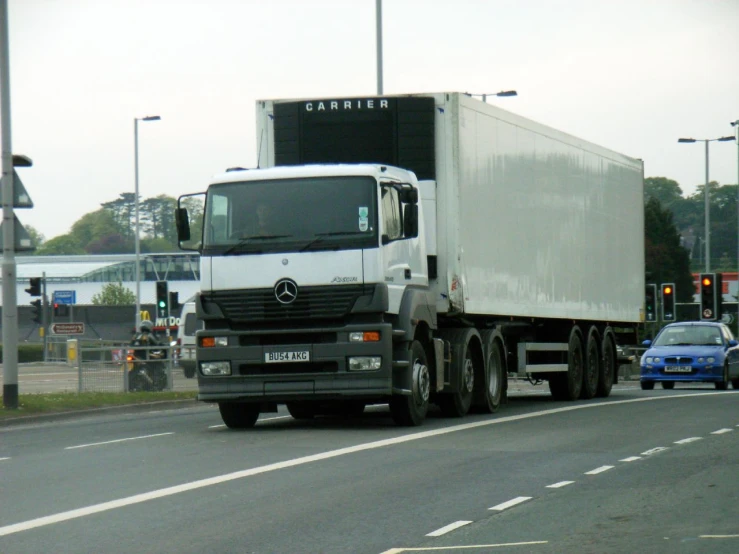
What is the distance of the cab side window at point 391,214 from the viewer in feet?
53.8

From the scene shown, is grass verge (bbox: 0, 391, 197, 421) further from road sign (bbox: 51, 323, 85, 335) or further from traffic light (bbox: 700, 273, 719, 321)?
road sign (bbox: 51, 323, 85, 335)

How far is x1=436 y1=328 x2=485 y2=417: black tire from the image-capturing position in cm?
1856

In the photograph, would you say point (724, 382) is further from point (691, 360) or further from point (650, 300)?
point (650, 300)

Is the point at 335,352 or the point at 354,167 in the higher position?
the point at 354,167

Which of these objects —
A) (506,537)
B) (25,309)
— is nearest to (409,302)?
(506,537)

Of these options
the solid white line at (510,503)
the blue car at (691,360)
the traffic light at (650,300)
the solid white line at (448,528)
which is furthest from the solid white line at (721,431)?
the traffic light at (650,300)

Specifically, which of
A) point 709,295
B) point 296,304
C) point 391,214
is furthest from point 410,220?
point 709,295

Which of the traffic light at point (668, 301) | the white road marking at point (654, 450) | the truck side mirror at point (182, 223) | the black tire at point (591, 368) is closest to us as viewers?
the white road marking at point (654, 450)

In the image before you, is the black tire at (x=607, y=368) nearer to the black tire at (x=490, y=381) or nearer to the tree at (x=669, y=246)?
the black tire at (x=490, y=381)

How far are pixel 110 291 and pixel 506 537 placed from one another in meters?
114

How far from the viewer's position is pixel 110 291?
4737 inches

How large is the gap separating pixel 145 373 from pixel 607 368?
8.90 m

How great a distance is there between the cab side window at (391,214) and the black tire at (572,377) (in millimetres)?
7978

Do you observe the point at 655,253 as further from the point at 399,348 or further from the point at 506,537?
the point at 506,537
